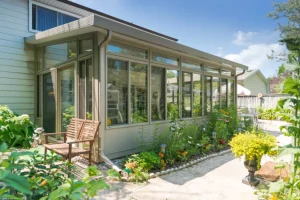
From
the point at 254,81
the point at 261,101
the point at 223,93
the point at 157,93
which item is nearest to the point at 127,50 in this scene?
the point at 157,93

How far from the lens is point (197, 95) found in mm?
7441

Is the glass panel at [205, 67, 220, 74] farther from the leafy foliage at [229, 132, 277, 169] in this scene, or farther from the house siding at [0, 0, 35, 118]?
the house siding at [0, 0, 35, 118]

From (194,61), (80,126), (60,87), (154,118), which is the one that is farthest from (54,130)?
(194,61)

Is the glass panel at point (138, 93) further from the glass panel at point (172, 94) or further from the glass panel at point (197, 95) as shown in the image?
the glass panel at point (197, 95)

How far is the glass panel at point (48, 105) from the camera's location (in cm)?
588

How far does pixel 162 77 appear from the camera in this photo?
6.07m

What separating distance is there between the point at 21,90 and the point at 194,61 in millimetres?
5499

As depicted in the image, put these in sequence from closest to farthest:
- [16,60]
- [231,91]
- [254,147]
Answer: [254,147]
[16,60]
[231,91]

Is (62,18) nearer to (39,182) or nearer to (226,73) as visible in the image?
(226,73)

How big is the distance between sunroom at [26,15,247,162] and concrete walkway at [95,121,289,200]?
129cm

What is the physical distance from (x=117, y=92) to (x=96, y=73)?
679 mm

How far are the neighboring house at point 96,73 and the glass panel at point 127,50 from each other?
0.08ft

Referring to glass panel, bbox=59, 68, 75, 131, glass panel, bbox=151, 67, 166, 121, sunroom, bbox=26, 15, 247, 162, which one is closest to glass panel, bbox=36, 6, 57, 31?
sunroom, bbox=26, 15, 247, 162

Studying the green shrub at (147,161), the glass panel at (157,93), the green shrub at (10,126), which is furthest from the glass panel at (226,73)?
the green shrub at (10,126)
